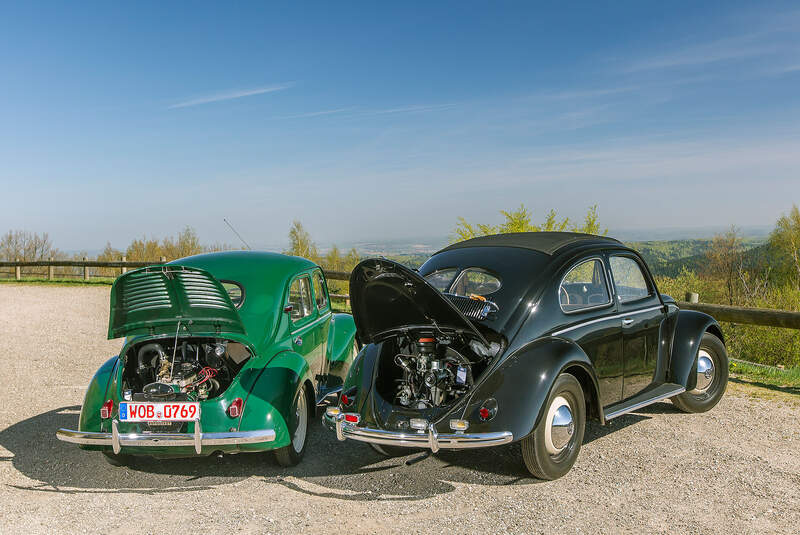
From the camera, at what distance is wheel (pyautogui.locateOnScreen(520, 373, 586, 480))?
4.71 metres

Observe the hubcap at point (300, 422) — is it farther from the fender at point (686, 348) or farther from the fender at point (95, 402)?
the fender at point (686, 348)

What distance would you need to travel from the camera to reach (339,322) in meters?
7.66

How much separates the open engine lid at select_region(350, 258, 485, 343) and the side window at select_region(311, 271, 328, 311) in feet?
5.76

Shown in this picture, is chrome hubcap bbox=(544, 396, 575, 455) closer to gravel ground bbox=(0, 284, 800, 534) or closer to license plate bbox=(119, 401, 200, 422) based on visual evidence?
gravel ground bbox=(0, 284, 800, 534)

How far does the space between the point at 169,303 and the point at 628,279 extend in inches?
167

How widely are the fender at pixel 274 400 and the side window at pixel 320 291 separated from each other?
5.04 feet

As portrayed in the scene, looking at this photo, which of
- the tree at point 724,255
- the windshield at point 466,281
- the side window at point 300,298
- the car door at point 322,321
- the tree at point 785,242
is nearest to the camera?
the windshield at point 466,281

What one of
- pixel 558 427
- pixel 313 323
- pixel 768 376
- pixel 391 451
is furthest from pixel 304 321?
pixel 768 376

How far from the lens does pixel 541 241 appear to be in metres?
5.87

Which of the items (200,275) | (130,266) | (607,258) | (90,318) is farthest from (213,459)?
(130,266)

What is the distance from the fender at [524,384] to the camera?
4488mm

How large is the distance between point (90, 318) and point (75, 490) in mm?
11969

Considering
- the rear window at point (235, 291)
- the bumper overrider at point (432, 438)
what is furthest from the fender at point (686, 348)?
the rear window at point (235, 291)

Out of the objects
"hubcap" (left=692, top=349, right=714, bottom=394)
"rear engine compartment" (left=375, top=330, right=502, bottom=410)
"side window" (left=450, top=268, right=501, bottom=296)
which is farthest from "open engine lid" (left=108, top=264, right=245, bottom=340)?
"hubcap" (left=692, top=349, right=714, bottom=394)
